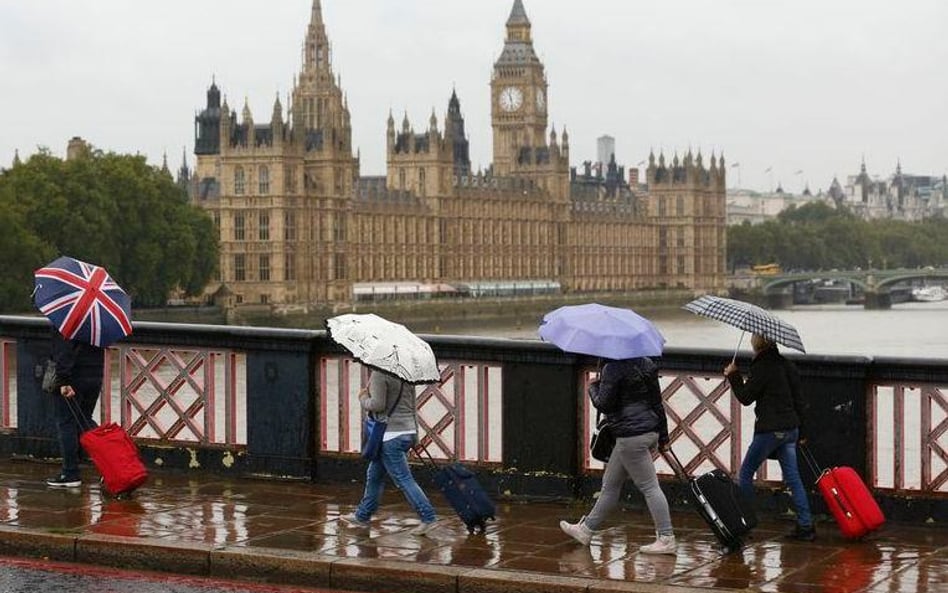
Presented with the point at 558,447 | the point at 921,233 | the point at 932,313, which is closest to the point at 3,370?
the point at 558,447

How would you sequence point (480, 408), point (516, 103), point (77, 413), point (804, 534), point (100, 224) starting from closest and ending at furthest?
point (804, 534), point (480, 408), point (77, 413), point (100, 224), point (516, 103)

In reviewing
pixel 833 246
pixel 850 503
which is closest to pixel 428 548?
pixel 850 503

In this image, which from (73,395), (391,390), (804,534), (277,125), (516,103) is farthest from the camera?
(516,103)

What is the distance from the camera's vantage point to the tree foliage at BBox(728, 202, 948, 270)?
6294 inches

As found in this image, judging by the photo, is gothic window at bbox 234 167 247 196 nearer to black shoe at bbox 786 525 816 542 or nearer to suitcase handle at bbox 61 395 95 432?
suitcase handle at bbox 61 395 95 432

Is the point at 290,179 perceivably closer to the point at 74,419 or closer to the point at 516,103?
the point at 516,103

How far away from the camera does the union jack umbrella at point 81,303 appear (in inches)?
409

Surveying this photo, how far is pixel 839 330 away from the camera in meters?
75.8

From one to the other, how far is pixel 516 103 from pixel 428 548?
130401 millimetres

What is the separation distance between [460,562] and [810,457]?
2161 millimetres

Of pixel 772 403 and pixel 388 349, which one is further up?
pixel 388 349

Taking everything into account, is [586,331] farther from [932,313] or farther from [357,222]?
[932,313]

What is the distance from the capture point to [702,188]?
147m

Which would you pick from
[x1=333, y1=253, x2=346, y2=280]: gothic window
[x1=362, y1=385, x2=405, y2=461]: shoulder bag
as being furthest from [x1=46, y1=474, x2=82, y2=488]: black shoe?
[x1=333, y1=253, x2=346, y2=280]: gothic window
